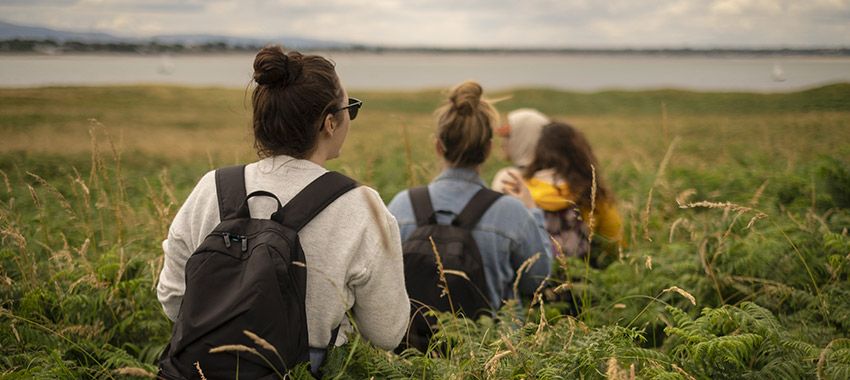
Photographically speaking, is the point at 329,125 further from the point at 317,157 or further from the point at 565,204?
the point at 565,204

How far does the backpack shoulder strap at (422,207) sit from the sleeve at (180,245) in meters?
1.63

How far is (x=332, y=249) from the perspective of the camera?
7.96 feet

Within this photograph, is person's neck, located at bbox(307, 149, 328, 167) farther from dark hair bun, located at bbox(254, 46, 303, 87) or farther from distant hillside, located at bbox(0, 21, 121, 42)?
distant hillside, located at bbox(0, 21, 121, 42)

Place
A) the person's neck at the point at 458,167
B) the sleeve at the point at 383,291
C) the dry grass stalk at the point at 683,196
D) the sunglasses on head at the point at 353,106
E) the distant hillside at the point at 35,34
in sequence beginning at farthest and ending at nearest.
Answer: the distant hillside at the point at 35,34 < the person's neck at the point at 458,167 < the dry grass stalk at the point at 683,196 < the sunglasses on head at the point at 353,106 < the sleeve at the point at 383,291

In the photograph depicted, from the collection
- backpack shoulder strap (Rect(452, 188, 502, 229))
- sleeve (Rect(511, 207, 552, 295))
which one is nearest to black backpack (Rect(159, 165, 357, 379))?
backpack shoulder strap (Rect(452, 188, 502, 229))

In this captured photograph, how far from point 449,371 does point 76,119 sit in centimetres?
3189

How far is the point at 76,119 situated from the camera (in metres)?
29.3

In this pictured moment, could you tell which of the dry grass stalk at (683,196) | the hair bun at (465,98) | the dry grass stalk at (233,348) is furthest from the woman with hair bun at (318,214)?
the dry grass stalk at (683,196)

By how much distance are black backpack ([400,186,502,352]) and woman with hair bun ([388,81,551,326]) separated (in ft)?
0.18

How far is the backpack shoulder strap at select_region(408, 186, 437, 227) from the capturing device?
391 cm

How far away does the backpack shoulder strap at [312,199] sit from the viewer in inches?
92.4

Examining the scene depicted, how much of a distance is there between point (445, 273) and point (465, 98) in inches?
48.5

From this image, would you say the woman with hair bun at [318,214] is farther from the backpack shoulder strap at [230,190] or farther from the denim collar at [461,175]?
the denim collar at [461,175]

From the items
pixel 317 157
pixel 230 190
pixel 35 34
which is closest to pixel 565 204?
pixel 317 157
